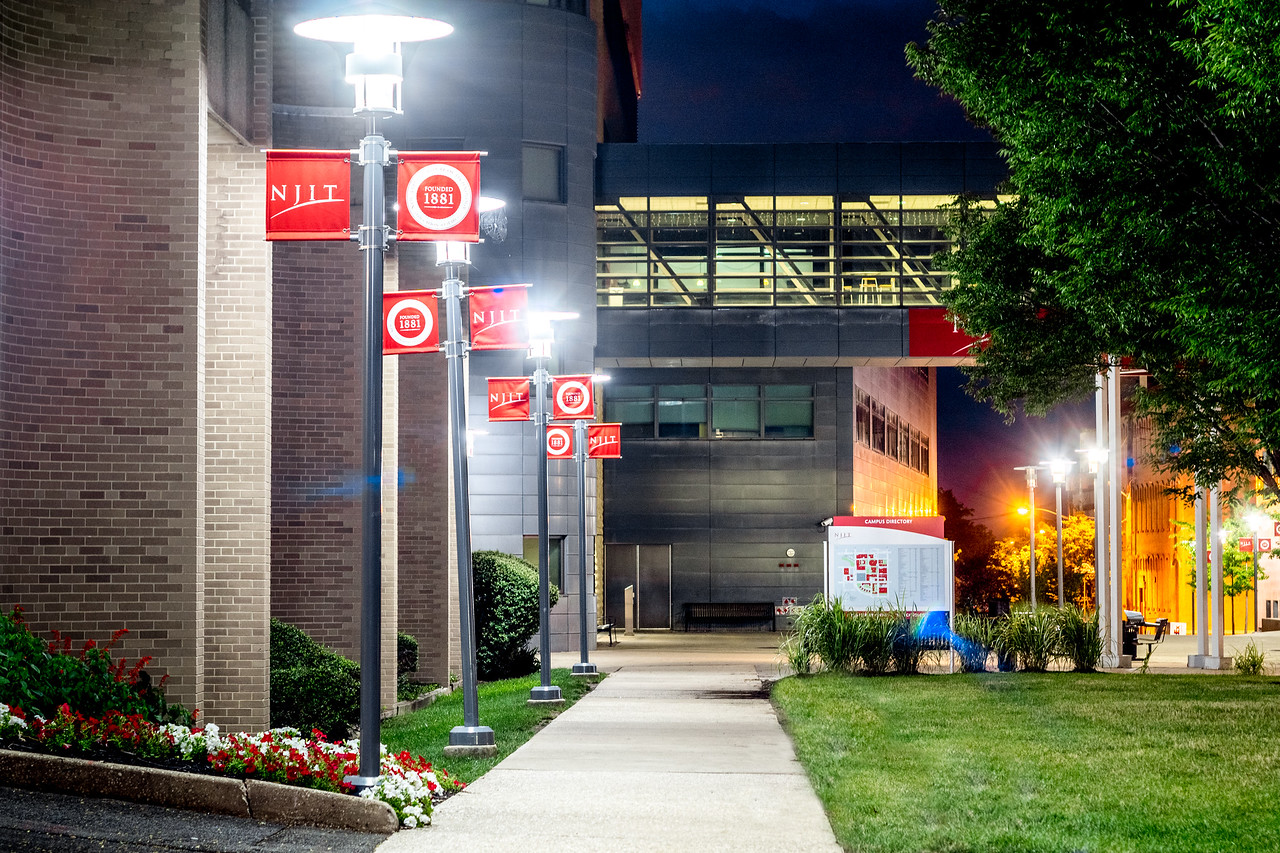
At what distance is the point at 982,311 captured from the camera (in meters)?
22.5

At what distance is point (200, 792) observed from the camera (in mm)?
9031

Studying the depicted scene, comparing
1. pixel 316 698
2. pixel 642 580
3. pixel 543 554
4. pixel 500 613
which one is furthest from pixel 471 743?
pixel 642 580

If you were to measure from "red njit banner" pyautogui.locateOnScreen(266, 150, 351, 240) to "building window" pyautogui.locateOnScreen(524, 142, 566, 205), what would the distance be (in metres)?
29.2

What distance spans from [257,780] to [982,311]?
1604 centimetres

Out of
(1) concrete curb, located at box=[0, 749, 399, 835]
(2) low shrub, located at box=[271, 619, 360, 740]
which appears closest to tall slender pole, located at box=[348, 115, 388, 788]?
(1) concrete curb, located at box=[0, 749, 399, 835]

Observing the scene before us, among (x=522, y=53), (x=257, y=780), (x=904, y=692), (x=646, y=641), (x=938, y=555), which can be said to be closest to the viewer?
(x=257, y=780)

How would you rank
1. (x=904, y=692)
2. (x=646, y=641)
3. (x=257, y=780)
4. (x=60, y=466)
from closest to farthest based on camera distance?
(x=257, y=780) → (x=60, y=466) → (x=904, y=692) → (x=646, y=641)

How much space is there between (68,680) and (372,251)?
155 inches

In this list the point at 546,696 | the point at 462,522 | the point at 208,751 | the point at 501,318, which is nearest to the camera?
the point at 208,751

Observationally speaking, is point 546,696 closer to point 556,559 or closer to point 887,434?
point 556,559

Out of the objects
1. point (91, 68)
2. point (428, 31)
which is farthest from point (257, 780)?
point (91, 68)

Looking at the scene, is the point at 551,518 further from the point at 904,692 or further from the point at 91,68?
the point at 91,68

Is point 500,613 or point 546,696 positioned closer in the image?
point 546,696

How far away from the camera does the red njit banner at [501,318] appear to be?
58.9ft
